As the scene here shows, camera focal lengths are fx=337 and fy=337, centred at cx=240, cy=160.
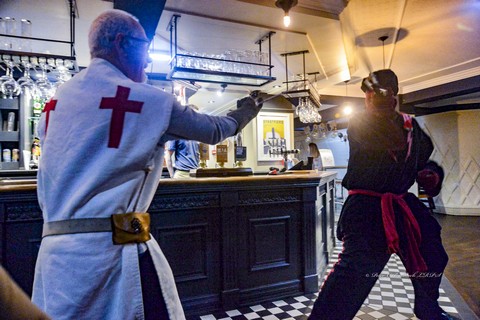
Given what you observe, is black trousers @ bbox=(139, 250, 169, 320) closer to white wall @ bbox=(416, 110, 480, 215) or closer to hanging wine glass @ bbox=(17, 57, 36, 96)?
hanging wine glass @ bbox=(17, 57, 36, 96)

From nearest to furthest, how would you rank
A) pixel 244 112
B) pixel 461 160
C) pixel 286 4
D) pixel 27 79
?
pixel 244 112 → pixel 286 4 → pixel 27 79 → pixel 461 160

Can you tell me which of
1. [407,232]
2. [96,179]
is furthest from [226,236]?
[96,179]

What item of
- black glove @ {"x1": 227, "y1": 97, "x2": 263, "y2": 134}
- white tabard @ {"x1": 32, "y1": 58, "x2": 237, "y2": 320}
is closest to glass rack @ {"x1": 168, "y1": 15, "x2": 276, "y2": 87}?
black glove @ {"x1": 227, "y1": 97, "x2": 263, "y2": 134}

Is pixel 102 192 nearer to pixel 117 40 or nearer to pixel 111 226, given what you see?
pixel 111 226

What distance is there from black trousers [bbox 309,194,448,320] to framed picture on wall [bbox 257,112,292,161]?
577 centimetres

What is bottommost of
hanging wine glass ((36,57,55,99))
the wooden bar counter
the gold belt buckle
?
the wooden bar counter

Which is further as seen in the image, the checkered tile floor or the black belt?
the checkered tile floor

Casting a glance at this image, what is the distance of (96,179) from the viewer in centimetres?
96

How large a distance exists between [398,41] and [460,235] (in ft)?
10.7

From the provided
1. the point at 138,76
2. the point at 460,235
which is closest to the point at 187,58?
the point at 138,76

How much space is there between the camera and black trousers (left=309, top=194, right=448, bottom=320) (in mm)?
1677

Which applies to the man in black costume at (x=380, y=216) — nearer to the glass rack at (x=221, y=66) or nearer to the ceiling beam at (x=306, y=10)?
the ceiling beam at (x=306, y=10)

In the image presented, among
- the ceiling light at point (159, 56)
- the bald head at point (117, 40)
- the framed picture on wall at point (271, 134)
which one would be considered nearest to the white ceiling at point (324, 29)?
the ceiling light at point (159, 56)

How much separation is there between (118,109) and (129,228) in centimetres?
36
